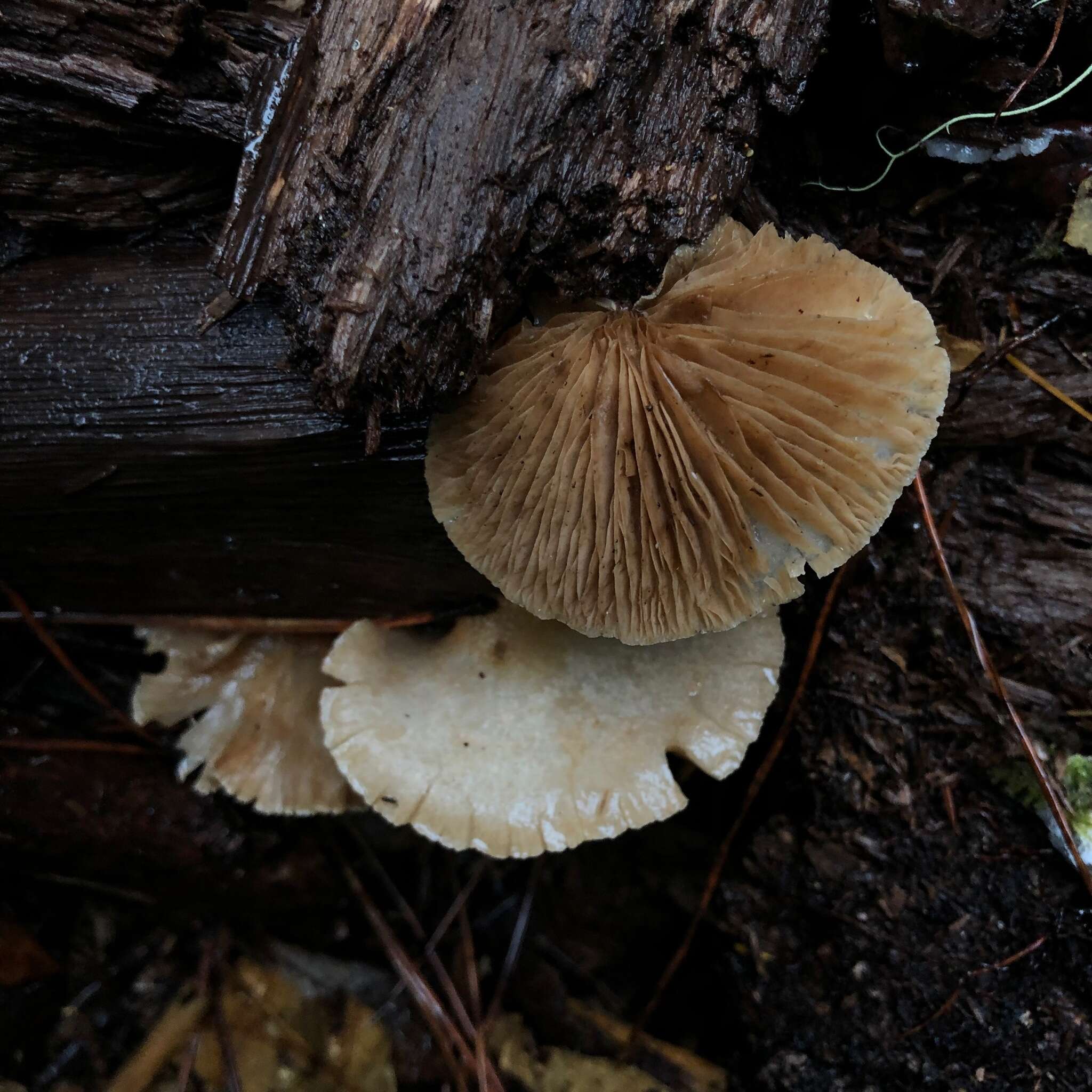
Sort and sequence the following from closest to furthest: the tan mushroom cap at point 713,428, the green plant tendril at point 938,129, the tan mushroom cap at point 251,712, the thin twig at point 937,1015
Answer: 1. the tan mushroom cap at point 713,428
2. the green plant tendril at point 938,129
3. the thin twig at point 937,1015
4. the tan mushroom cap at point 251,712

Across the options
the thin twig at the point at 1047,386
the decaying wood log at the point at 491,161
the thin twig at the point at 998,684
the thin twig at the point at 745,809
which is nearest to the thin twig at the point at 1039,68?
the decaying wood log at the point at 491,161

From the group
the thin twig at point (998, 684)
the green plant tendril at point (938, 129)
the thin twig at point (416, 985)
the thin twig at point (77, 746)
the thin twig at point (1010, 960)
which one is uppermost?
the green plant tendril at point (938, 129)

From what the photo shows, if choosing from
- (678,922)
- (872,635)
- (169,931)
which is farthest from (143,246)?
(678,922)

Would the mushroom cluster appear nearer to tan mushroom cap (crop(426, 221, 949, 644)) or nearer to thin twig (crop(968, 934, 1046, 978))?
tan mushroom cap (crop(426, 221, 949, 644))

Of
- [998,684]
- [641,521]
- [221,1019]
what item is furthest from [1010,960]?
[221,1019]

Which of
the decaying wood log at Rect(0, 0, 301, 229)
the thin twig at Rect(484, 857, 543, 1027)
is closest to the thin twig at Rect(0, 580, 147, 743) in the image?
the decaying wood log at Rect(0, 0, 301, 229)

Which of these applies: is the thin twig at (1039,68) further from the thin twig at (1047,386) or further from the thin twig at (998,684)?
the thin twig at (998,684)
